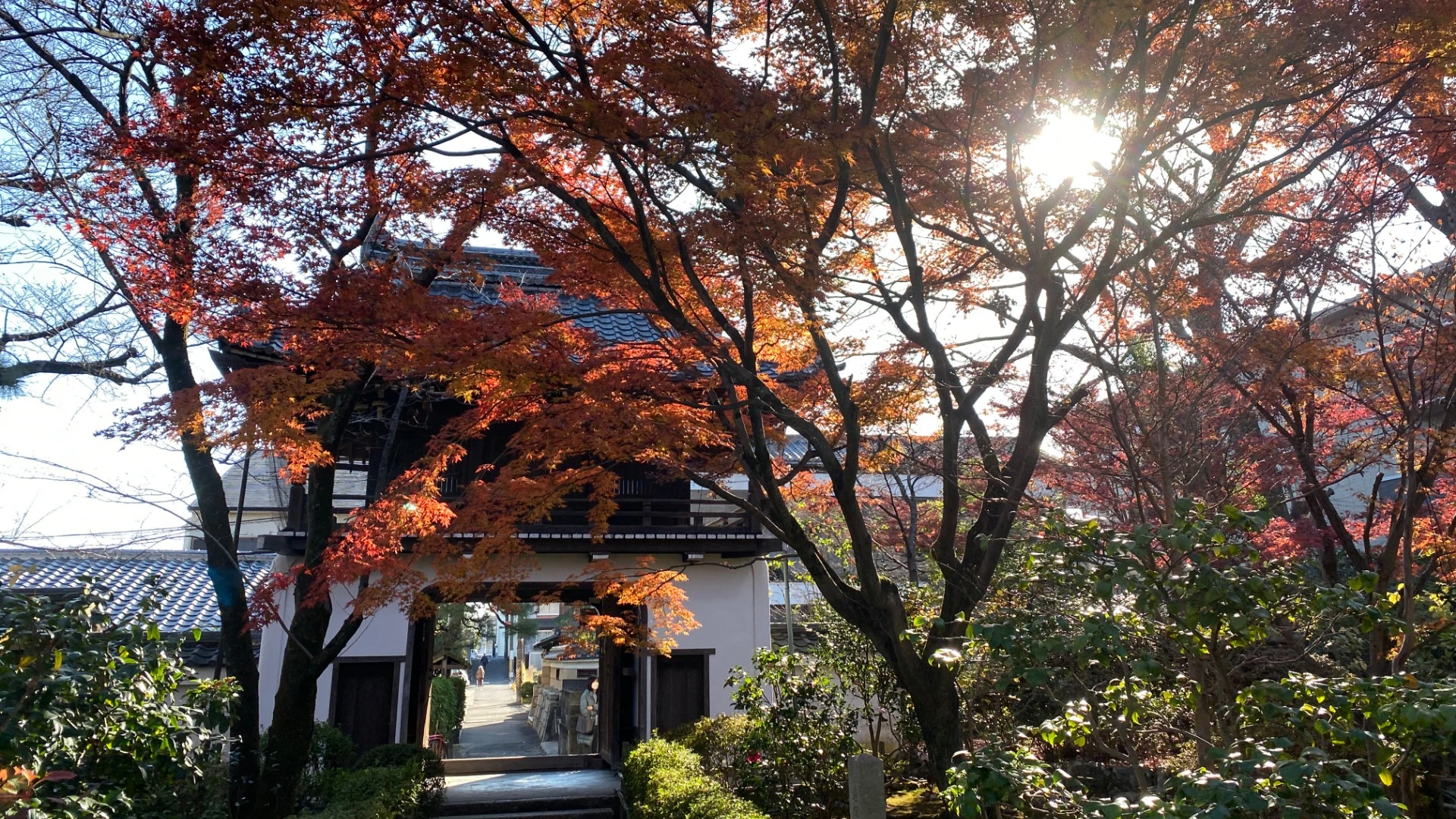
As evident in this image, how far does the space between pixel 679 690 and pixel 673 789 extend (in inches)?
228

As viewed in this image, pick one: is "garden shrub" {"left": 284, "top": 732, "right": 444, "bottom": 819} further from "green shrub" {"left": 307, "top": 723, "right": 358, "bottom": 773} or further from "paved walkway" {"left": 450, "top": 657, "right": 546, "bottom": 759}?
"paved walkway" {"left": 450, "top": 657, "right": 546, "bottom": 759}

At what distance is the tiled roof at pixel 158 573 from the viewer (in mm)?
14047

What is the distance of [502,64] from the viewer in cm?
496

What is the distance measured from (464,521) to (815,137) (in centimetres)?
540

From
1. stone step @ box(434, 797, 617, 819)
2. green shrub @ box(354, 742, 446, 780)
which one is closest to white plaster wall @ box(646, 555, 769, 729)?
stone step @ box(434, 797, 617, 819)

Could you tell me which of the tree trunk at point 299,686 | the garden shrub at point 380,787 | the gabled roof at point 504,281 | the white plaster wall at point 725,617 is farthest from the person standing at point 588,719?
the tree trunk at point 299,686

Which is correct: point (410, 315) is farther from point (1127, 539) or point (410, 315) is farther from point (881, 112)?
point (1127, 539)

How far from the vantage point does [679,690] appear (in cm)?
1301

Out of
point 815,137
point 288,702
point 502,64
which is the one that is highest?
point 502,64

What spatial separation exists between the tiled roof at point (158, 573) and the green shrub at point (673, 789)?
23.3 ft

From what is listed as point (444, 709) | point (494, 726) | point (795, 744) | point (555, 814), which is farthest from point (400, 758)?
point (494, 726)

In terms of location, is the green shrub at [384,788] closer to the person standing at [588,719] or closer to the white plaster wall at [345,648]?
the white plaster wall at [345,648]

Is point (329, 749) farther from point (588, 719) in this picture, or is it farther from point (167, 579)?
point (588, 719)

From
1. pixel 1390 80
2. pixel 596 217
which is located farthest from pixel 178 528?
pixel 1390 80
